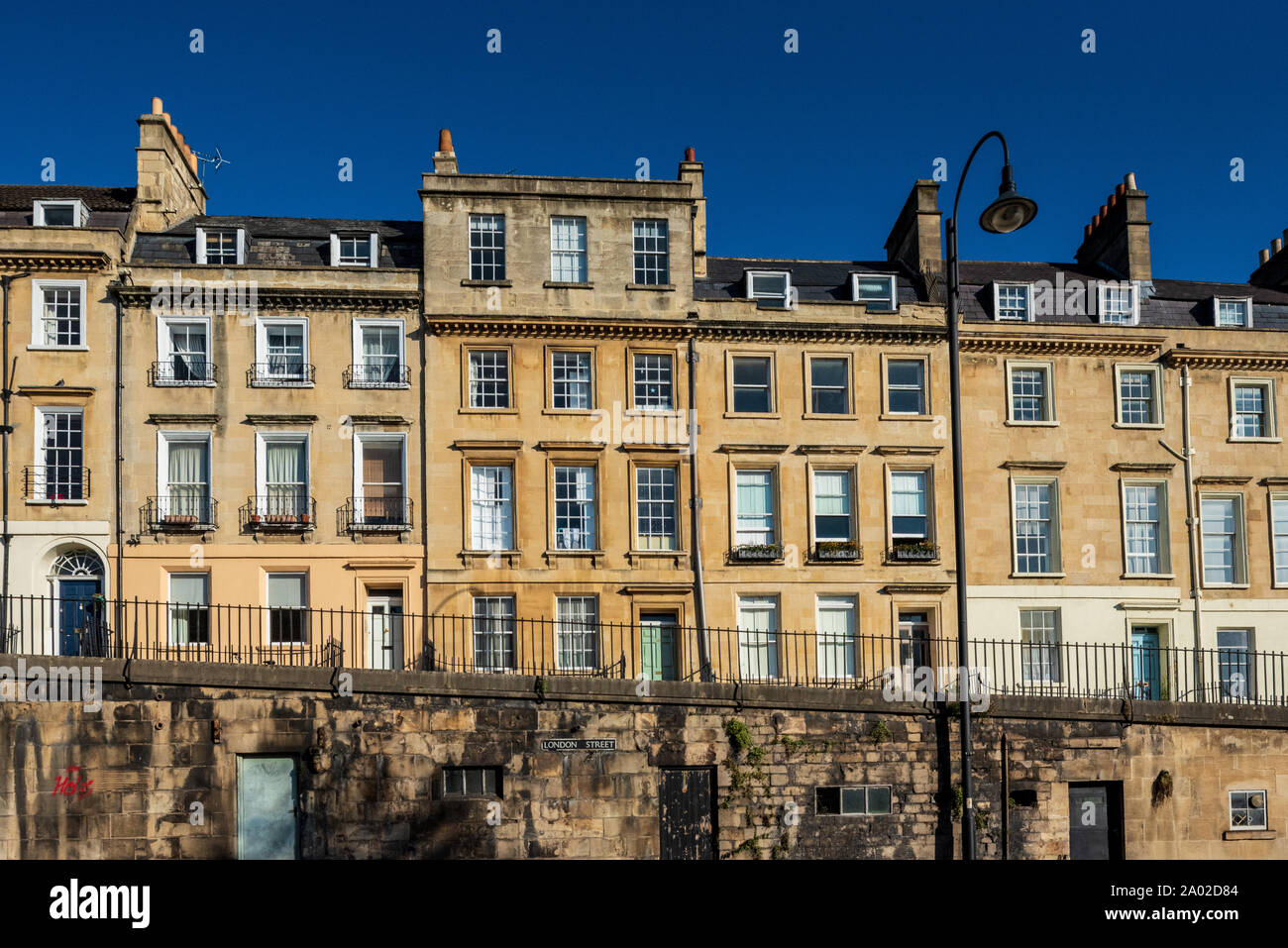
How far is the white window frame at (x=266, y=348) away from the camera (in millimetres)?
27578

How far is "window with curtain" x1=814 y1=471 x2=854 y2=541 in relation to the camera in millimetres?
28891

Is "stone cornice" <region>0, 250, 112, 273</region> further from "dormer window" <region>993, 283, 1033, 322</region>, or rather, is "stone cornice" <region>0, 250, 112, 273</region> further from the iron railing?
"dormer window" <region>993, 283, 1033, 322</region>

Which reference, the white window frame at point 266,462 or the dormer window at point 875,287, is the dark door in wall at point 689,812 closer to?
the white window frame at point 266,462

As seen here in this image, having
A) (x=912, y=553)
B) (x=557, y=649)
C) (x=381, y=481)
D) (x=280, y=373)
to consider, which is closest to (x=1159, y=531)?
(x=912, y=553)

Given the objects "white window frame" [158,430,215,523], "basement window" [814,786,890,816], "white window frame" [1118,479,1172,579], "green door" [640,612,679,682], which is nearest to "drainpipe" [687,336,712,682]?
"green door" [640,612,679,682]

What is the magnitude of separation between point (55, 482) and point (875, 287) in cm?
2025

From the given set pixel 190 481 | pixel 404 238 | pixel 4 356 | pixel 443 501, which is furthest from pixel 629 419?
pixel 4 356

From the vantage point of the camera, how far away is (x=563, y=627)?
2773cm

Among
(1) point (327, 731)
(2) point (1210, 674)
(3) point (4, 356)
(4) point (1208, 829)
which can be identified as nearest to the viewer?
(1) point (327, 731)

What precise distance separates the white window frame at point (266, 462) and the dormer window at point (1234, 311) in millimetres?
23504

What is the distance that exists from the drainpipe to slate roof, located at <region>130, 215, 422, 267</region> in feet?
23.5

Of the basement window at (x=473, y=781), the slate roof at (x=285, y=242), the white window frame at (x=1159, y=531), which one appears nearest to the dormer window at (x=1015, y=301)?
the white window frame at (x=1159, y=531)

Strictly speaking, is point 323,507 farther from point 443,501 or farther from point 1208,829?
point 1208,829

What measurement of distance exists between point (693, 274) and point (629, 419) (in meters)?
4.40
